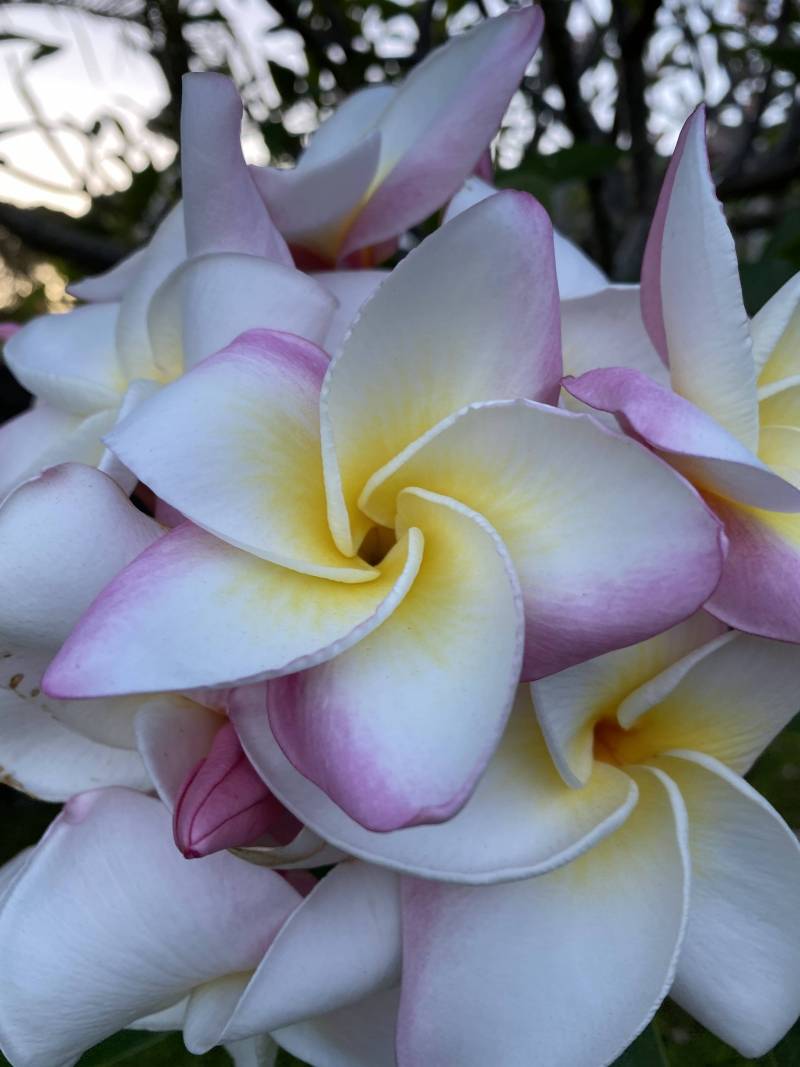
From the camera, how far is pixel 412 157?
1.83 feet

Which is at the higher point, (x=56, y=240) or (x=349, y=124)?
(x=349, y=124)

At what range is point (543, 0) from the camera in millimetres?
1341

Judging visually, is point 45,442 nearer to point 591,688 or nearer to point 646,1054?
point 591,688

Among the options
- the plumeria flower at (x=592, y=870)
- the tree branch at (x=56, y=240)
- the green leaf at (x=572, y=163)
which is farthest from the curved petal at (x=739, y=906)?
the tree branch at (x=56, y=240)

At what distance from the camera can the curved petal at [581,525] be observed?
33 cm

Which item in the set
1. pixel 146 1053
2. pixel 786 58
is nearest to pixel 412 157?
pixel 146 1053

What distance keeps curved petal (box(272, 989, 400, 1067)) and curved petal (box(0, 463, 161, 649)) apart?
22 cm

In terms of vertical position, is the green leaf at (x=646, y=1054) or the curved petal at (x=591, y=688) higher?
the curved petal at (x=591, y=688)

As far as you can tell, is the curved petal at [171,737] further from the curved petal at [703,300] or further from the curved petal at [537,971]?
the curved petal at [703,300]

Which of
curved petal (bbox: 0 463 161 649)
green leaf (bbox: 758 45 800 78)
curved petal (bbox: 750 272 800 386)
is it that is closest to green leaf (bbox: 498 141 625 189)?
green leaf (bbox: 758 45 800 78)

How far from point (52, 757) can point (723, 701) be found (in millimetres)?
312

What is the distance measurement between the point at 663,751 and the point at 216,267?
29 centimetres

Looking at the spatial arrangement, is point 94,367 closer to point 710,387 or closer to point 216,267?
point 216,267

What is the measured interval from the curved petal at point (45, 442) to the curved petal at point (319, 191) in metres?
0.14
